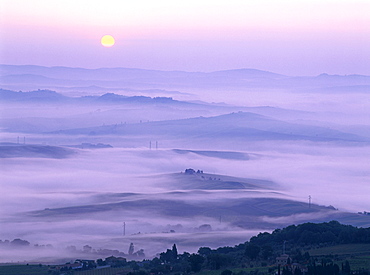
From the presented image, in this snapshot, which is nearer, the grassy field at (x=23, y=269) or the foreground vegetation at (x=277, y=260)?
the foreground vegetation at (x=277, y=260)

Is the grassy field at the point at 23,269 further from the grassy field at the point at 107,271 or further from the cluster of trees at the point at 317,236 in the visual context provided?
the cluster of trees at the point at 317,236

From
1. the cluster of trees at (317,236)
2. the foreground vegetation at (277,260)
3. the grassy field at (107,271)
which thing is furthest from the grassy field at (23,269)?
the cluster of trees at (317,236)

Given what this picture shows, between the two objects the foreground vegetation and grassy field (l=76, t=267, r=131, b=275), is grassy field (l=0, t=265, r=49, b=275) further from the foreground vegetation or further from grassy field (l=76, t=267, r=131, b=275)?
grassy field (l=76, t=267, r=131, b=275)

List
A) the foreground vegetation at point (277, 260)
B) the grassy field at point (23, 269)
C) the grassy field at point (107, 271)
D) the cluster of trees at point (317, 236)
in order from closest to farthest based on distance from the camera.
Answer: the foreground vegetation at point (277, 260)
the grassy field at point (107, 271)
the grassy field at point (23, 269)
the cluster of trees at point (317, 236)

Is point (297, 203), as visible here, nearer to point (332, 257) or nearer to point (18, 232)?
point (18, 232)

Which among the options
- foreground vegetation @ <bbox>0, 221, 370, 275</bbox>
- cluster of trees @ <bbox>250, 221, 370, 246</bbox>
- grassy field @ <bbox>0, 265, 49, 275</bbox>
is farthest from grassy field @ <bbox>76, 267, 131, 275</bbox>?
cluster of trees @ <bbox>250, 221, 370, 246</bbox>

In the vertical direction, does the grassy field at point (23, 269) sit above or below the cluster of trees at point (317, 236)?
below

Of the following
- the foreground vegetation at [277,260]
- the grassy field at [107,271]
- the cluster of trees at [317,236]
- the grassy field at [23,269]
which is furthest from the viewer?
the cluster of trees at [317,236]

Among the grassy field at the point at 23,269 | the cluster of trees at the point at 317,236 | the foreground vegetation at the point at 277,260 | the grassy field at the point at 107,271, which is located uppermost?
the cluster of trees at the point at 317,236

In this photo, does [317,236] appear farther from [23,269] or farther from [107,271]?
[23,269]

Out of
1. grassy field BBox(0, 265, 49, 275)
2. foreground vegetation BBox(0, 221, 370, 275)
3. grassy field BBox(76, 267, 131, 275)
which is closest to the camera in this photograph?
foreground vegetation BBox(0, 221, 370, 275)
